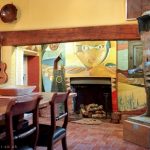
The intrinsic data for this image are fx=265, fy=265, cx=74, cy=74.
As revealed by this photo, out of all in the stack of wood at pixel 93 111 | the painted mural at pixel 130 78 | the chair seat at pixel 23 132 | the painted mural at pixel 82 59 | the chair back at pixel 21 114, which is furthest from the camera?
the stack of wood at pixel 93 111

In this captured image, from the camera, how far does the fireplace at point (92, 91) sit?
7.04 meters

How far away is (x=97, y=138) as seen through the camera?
4711 millimetres

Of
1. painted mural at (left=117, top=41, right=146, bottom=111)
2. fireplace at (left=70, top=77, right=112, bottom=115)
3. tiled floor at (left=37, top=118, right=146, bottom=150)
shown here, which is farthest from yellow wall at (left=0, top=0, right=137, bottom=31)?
A: fireplace at (left=70, top=77, right=112, bottom=115)

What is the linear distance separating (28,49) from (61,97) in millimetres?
4352

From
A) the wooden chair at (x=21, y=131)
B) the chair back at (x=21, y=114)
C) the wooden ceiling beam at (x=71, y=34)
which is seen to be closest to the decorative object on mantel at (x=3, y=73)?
the wooden ceiling beam at (x=71, y=34)

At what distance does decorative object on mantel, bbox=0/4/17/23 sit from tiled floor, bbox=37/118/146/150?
7.97ft

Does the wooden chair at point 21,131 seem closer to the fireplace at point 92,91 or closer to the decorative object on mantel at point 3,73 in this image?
the decorative object on mantel at point 3,73

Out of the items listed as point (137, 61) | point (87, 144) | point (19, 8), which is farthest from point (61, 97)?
point (137, 61)

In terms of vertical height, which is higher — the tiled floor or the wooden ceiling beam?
the wooden ceiling beam

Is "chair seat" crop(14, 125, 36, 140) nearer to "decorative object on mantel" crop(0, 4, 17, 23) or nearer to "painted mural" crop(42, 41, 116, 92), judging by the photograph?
"decorative object on mantel" crop(0, 4, 17, 23)

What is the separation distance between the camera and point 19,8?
4969 millimetres

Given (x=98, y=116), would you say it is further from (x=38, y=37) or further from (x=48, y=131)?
(x=48, y=131)

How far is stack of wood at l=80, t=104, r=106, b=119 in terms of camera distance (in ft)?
23.0

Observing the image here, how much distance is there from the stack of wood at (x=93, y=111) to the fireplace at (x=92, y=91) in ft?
0.42
